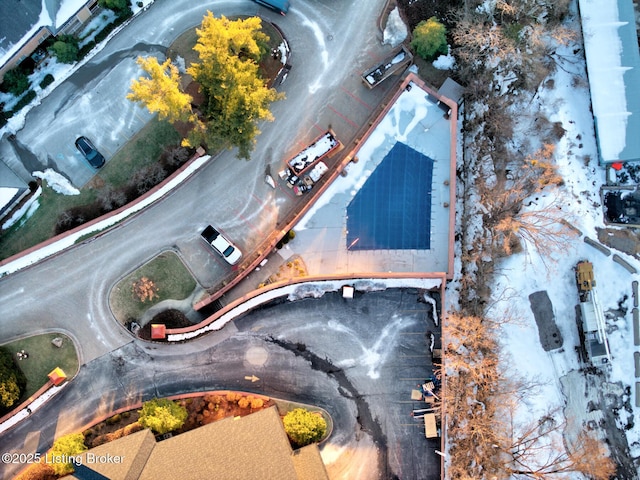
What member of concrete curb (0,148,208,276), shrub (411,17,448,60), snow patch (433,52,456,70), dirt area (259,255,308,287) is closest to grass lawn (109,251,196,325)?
concrete curb (0,148,208,276)

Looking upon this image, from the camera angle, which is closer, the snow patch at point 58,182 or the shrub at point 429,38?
the shrub at point 429,38

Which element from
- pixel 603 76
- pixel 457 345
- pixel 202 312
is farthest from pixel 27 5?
pixel 603 76

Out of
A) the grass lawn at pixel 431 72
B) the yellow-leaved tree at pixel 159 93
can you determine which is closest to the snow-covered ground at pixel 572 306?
the grass lawn at pixel 431 72

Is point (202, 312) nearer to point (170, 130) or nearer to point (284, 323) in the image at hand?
point (284, 323)

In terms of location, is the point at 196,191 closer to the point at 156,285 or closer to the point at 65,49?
the point at 156,285

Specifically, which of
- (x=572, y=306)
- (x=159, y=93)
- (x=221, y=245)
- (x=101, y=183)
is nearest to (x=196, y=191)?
(x=221, y=245)

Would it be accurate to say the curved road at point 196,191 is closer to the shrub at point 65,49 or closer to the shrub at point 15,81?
the shrub at point 65,49
